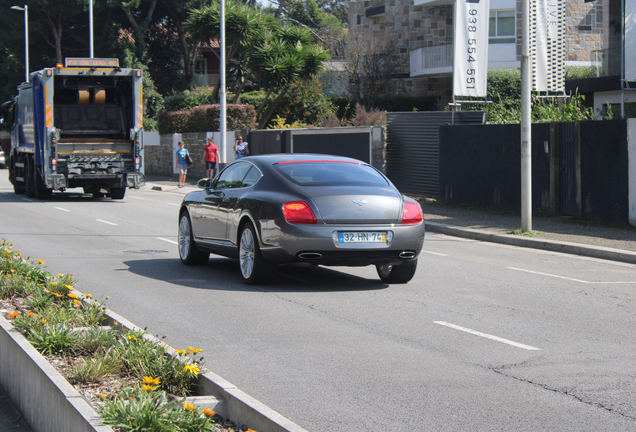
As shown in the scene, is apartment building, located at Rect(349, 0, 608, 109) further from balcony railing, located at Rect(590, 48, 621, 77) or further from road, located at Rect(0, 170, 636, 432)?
road, located at Rect(0, 170, 636, 432)

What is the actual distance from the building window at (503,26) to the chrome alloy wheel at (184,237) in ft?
112

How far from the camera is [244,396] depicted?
14.6ft

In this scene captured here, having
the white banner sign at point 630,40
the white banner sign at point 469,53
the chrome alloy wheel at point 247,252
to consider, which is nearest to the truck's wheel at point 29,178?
the white banner sign at point 469,53

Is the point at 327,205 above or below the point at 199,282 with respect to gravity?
above

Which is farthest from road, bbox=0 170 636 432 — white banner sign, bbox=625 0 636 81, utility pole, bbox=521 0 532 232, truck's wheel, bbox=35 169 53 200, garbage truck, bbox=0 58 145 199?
white banner sign, bbox=625 0 636 81

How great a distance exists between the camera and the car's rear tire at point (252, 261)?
30.8ft

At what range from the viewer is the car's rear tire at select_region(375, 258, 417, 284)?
988 centimetres

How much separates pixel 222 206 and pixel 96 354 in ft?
16.7

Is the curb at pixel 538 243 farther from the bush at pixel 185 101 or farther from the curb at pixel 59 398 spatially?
the bush at pixel 185 101

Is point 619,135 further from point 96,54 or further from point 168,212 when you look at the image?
point 96,54

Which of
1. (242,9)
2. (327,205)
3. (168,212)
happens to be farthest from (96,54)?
(327,205)

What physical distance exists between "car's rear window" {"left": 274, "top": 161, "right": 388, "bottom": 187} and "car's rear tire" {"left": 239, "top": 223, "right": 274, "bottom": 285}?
2.62 feet

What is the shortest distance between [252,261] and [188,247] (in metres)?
2.04

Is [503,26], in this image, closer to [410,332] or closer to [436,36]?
[436,36]
